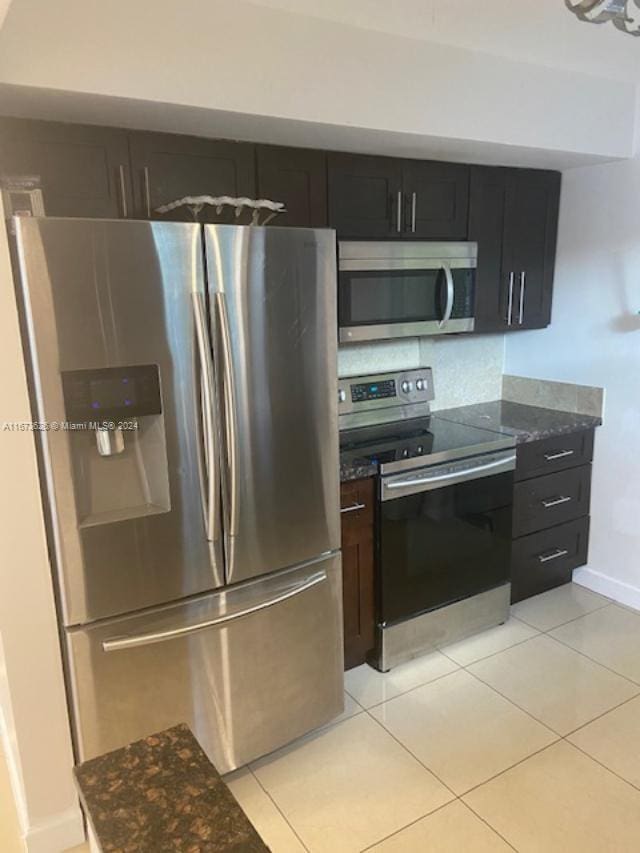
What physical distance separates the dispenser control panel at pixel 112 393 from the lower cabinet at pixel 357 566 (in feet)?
3.11

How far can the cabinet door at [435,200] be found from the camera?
9.04 ft

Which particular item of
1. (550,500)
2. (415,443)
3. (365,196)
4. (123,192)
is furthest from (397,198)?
(550,500)

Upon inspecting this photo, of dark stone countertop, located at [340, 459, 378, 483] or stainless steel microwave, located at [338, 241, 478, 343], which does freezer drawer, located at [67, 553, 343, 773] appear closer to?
dark stone countertop, located at [340, 459, 378, 483]

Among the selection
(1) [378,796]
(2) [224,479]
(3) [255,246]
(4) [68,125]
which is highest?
(4) [68,125]

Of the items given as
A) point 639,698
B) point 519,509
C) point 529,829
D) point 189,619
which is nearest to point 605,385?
point 519,509

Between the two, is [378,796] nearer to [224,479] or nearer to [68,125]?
[224,479]

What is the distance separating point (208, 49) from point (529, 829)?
99.3 inches

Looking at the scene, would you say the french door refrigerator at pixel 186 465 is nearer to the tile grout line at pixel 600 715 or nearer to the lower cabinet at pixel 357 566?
the lower cabinet at pixel 357 566

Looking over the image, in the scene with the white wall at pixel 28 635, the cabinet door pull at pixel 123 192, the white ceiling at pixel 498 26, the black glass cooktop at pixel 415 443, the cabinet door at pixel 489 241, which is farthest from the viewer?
the cabinet door at pixel 489 241

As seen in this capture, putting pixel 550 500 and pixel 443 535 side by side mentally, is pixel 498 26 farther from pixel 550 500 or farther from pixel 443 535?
pixel 550 500

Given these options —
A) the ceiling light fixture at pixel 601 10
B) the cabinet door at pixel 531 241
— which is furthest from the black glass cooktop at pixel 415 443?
the ceiling light fixture at pixel 601 10

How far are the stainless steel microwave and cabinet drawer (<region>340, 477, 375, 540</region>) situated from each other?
2.00 ft

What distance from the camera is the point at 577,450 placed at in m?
3.26

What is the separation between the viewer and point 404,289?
2.80 m
